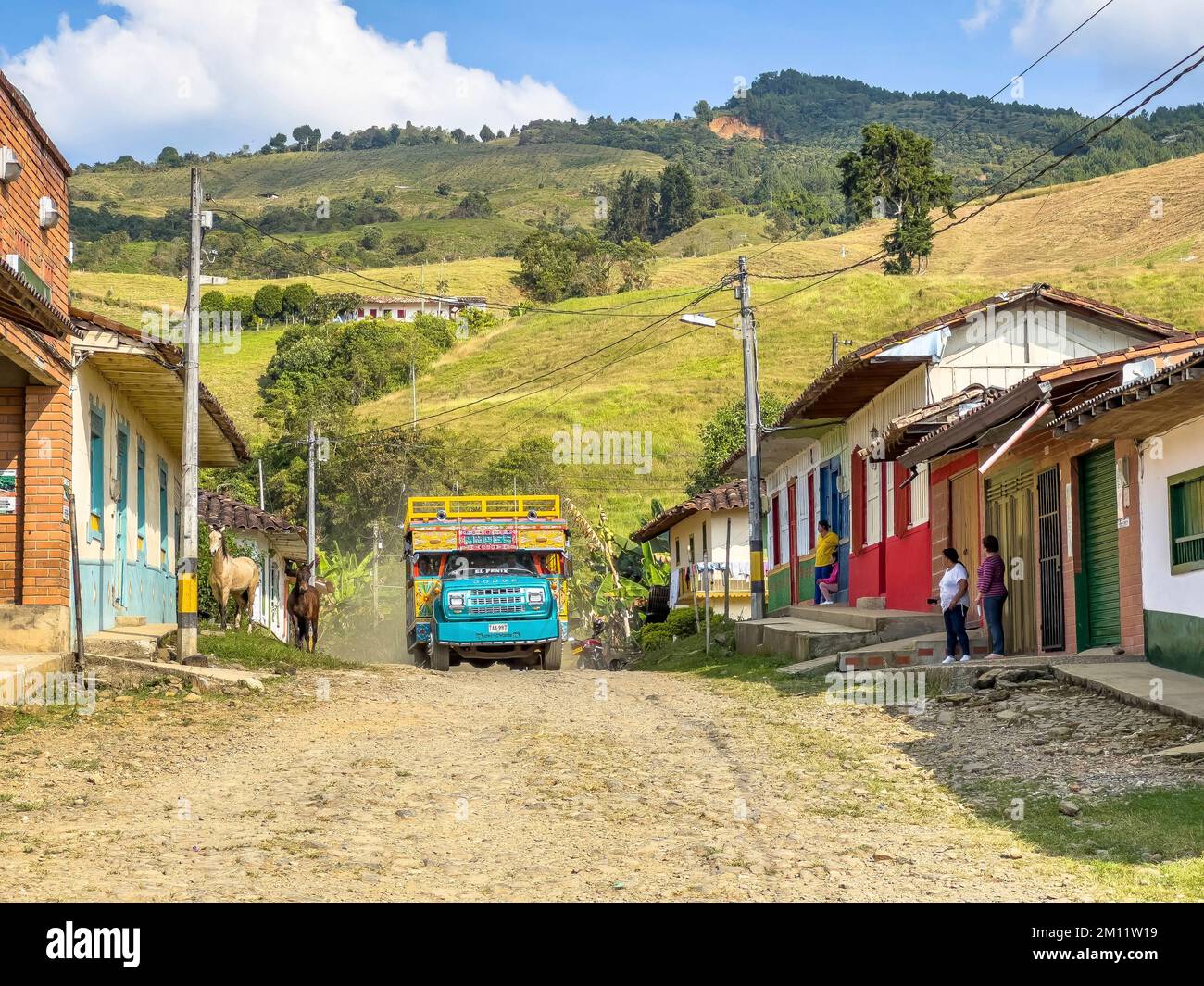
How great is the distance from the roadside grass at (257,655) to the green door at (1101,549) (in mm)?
10240

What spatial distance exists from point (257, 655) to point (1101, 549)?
11445mm

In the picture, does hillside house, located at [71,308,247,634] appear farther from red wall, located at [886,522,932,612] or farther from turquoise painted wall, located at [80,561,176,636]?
red wall, located at [886,522,932,612]

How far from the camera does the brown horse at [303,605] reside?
28391 millimetres

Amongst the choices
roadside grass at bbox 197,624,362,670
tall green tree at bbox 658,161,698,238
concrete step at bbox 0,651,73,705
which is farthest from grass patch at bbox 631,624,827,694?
tall green tree at bbox 658,161,698,238

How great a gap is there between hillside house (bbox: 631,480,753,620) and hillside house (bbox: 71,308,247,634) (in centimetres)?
1626

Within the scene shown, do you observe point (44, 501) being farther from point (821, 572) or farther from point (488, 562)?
point (821, 572)

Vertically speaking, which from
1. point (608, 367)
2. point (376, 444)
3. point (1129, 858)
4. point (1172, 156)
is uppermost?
point (1172, 156)

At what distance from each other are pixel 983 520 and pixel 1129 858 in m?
13.1

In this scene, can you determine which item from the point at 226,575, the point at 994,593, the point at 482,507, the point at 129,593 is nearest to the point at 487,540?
Result: the point at 482,507

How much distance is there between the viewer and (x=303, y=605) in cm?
2836

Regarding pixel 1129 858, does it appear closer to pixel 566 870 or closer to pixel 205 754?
pixel 566 870

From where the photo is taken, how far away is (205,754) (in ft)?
43.3

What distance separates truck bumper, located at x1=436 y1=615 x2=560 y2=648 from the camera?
84.9ft
